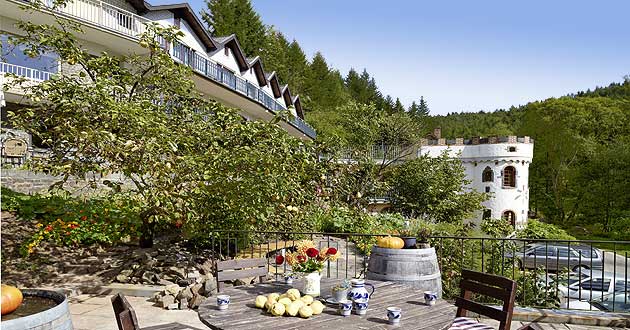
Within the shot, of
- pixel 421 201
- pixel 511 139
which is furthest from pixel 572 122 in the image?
pixel 421 201

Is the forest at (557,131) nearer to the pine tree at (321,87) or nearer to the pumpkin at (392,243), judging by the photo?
the pine tree at (321,87)

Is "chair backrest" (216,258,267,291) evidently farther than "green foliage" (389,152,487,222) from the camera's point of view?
No

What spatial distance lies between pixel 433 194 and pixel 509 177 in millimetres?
13239

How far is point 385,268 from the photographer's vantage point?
4766mm

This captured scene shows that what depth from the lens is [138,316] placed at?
19.4ft

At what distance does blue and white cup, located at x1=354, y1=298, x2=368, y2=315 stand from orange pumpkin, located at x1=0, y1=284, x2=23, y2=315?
7.35 ft

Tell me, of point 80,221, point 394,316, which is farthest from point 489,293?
point 80,221

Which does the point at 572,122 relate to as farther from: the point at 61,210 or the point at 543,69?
the point at 61,210

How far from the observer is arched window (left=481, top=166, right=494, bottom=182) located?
29.2 meters

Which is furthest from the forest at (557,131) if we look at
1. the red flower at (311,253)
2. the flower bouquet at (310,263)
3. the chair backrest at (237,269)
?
the red flower at (311,253)

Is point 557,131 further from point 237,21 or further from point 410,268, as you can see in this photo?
point 410,268

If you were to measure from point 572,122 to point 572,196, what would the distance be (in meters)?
6.11

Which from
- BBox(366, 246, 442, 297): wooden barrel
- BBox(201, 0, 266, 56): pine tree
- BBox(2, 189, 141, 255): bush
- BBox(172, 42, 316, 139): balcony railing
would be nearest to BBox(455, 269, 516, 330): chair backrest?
BBox(366, 246, 442, 297): wooden barrel

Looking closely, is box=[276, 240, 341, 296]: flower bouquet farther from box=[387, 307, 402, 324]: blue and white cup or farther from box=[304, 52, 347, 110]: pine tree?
box=[304, 52, 347, 110]: pine tree
